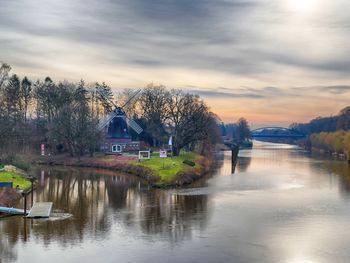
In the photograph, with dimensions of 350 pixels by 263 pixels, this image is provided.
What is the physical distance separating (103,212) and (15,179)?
1577cm

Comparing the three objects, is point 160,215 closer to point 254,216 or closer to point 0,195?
point 254,216

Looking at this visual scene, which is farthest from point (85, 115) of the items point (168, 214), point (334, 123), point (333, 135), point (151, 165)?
point (334, 123)

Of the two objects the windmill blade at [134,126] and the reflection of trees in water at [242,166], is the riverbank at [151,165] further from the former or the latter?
the windmill blade at [134,126]

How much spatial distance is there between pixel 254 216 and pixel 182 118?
4256 centimetres

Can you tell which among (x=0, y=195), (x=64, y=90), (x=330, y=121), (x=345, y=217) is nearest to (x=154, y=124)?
(x=64, y=90)

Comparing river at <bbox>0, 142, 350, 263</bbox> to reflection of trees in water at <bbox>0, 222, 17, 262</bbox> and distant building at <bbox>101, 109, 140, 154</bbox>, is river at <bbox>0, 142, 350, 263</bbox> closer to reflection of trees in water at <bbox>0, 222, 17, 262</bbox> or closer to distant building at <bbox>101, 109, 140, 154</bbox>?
reflection of trees in water at <bbox>0, 222, 17, 262</bbox>

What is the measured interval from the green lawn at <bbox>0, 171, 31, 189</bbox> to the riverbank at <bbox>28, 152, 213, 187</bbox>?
13131 millimetres

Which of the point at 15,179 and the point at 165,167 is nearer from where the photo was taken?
the point at 15,179

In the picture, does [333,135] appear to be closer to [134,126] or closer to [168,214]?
[134,126]

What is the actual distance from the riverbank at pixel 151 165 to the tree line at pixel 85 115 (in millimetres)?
2904

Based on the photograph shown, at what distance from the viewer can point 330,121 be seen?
172 meters

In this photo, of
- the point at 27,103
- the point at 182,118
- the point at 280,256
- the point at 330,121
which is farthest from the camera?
the point at 330,121

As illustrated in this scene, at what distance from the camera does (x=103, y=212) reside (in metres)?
36.3

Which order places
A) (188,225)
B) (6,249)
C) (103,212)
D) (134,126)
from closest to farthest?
(6,249)
(188,225)
(103,212)
(134,126)
